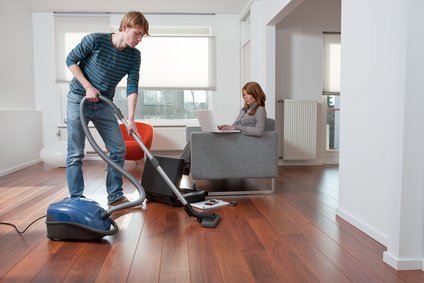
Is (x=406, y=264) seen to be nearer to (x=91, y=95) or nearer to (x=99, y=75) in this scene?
(x=91, y=95)

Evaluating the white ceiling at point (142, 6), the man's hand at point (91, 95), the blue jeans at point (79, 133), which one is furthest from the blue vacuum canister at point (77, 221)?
the white ceiling at point (142, 6)

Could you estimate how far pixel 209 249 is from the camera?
6.27 ft

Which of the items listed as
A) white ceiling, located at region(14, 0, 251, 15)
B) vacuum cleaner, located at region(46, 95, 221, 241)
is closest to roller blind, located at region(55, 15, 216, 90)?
white ceiling, located at region(14, 0, 251, 15)

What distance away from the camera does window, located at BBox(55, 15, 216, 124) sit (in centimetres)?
590

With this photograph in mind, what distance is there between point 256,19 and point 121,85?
96.9 inches

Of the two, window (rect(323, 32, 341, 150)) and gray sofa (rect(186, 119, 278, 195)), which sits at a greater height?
window (rect(323, 32, 341, 150))

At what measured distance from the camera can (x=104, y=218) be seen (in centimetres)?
205

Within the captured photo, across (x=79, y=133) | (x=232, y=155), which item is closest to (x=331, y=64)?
(x=232, y=155)

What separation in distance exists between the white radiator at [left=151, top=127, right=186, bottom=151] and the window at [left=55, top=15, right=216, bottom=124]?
9.8 inches

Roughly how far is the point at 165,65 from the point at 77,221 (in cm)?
446

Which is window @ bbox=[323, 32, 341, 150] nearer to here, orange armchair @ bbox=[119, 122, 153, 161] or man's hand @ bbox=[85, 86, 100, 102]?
orange armchair @ bbox=[119, 122, 153, 161]

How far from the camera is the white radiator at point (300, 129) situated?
4.98 m

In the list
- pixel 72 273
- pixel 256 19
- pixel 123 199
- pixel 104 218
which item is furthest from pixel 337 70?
pixel 72 273

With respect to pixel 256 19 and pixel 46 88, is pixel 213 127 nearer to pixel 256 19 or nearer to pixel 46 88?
pixel 256 19
